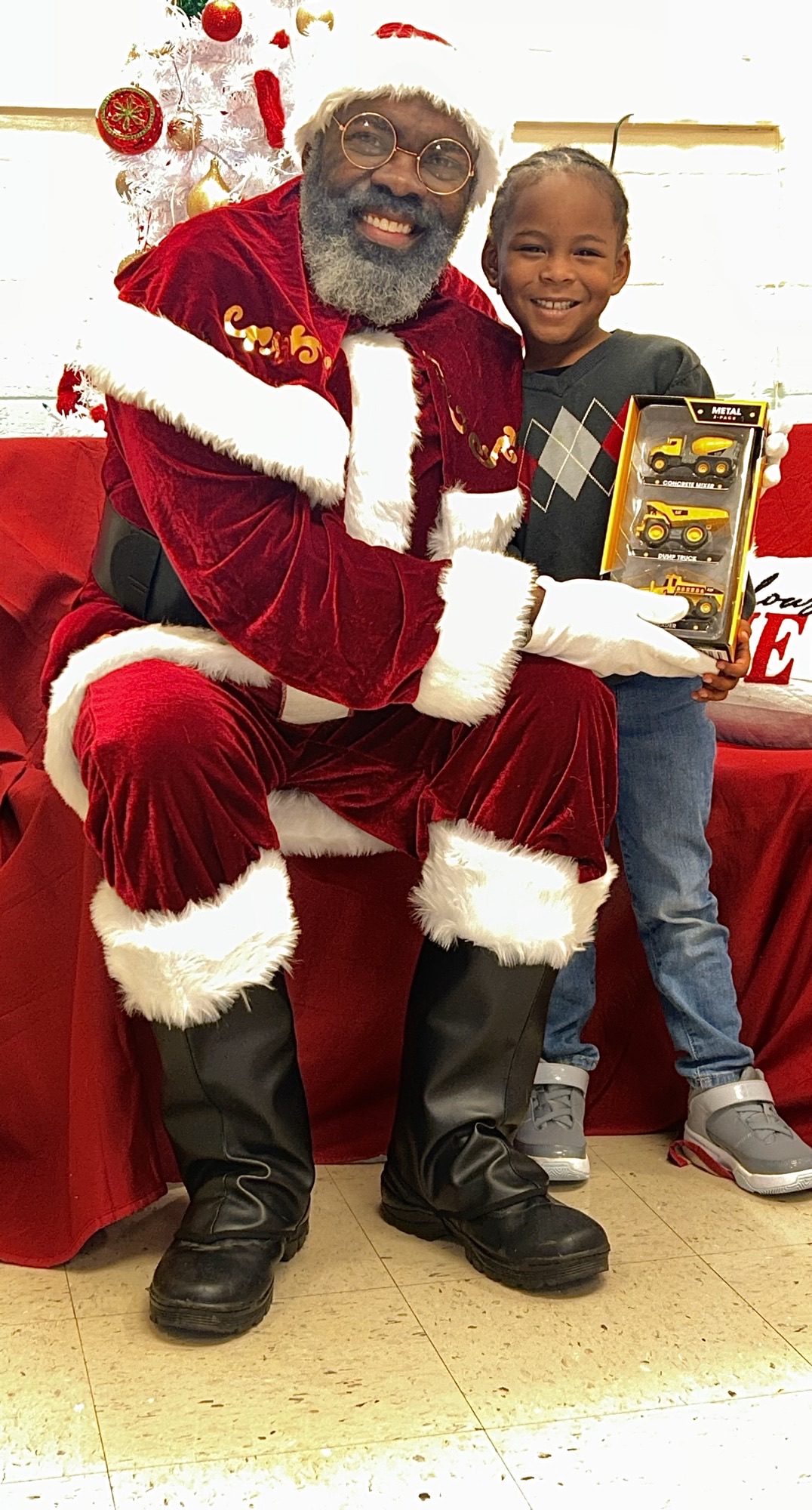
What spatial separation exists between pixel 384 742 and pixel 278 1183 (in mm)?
494

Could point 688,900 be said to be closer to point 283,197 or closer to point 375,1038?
point 375,1038

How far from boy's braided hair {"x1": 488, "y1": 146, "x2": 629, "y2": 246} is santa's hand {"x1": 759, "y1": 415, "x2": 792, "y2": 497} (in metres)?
0.31

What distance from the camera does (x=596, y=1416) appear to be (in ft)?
4.37

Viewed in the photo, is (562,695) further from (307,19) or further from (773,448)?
(307,19)

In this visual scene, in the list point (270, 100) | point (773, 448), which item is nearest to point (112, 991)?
point (773, 448)

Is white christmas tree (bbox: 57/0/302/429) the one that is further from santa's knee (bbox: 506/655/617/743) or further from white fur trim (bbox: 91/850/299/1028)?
white fur trim (bbox: 91/850/299/1028)

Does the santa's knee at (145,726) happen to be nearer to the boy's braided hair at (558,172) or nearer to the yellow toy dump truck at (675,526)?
the yellow toy dump truck at (675,526)

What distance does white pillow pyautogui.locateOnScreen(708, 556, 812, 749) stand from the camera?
7.01 feet

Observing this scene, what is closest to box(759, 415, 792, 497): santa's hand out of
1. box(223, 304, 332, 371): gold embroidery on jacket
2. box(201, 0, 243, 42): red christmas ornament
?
box(223, 304, 332, 371): gold embroidery on jacket

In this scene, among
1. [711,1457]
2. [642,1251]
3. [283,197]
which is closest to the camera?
[711,1457]

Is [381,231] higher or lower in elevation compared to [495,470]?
higher

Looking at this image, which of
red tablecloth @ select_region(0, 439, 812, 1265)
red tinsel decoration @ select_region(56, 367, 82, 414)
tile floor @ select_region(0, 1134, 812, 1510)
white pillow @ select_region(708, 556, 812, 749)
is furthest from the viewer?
red tinsel decoration @ select_region(56, 367, 82, 414)

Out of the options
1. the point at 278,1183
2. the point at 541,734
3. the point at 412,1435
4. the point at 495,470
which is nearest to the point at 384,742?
the point at 541,734

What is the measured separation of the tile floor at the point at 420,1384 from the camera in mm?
1235
